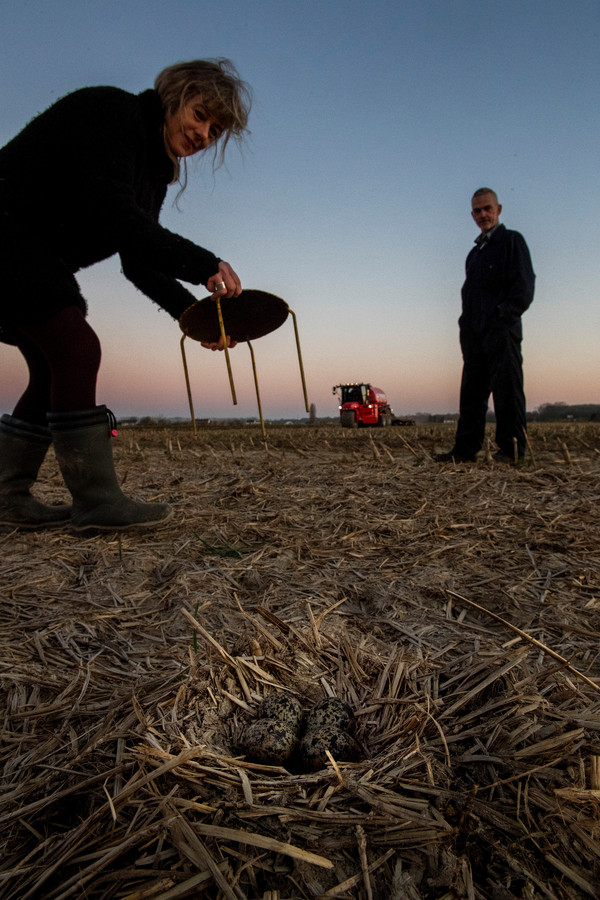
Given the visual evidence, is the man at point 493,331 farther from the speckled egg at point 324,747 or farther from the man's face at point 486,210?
the speckled egg at point 324,747

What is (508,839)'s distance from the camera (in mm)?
981

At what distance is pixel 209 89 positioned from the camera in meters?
2.46

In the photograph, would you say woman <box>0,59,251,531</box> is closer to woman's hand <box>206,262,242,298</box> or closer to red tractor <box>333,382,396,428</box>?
woman's hand <box>206,262,242,298</box>

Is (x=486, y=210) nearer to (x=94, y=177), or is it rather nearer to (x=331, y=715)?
(x=94, y=177)

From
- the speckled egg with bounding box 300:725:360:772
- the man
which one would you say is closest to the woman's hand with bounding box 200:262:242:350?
the speckled egg with bounding box 300:725:360:772

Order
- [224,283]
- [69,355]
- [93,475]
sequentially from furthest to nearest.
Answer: [93,475]
[69,355]
[224,283]

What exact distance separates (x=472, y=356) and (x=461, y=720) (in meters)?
4.70

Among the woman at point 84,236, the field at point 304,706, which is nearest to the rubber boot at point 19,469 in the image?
the woman at point 84,236

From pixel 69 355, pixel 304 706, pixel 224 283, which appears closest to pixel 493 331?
pixel 224 283

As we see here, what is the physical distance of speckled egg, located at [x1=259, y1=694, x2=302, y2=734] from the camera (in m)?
1.36

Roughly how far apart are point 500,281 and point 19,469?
461 centimetres

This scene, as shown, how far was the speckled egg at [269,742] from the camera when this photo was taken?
128 cm

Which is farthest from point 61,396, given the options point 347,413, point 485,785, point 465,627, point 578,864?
point 347,413

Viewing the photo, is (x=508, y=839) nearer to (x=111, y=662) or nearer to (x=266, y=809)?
(x=266, y=809)
